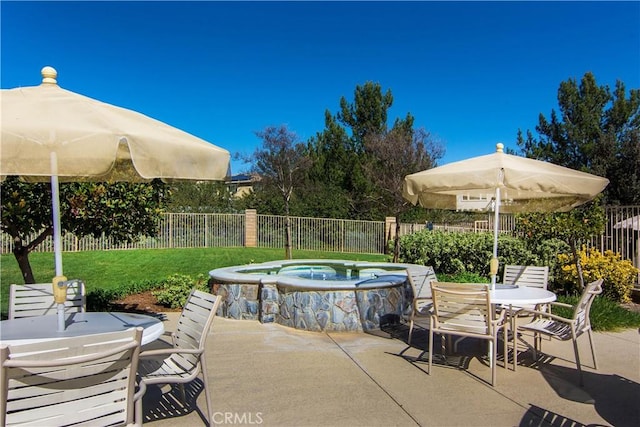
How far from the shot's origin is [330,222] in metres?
20.6

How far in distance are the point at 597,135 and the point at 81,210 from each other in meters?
22.3

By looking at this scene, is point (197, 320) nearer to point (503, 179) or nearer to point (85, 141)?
point (85, 141)

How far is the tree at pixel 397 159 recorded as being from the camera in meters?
22.0

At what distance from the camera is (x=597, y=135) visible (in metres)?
20.6

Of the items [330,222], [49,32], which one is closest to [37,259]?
[49,32]

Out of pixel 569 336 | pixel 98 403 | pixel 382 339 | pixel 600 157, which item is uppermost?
pixel 600 157

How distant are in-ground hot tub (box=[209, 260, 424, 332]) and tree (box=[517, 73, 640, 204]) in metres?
17.0

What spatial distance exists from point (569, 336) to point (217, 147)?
3901 mm

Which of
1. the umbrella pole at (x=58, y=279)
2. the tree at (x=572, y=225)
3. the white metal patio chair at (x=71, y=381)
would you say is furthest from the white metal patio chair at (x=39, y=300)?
the tree at (x=572, y=225)

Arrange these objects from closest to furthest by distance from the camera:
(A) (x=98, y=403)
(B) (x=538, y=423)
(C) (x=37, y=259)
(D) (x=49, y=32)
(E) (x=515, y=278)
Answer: (A) (x=98, y=403) → (B) (x=538, y=423) → (E) (x=515, y=278) → (D) (x=49, y=32) → (C) (x=37, y=259)

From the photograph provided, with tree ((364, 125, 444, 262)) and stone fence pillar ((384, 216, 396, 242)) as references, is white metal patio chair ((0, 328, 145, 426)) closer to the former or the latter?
stone fence pillar ((384, 216, 396, 242))

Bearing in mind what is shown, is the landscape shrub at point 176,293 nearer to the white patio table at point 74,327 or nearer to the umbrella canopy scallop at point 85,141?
the white patio table at point 74,327

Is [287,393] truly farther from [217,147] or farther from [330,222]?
[330,222]

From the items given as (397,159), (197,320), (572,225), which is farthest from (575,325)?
(397,159)
